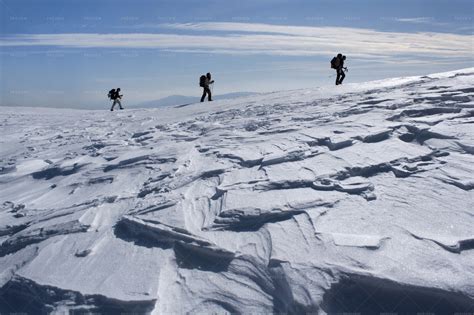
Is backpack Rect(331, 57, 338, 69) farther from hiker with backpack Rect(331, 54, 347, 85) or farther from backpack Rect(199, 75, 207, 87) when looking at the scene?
backpack Rect(199, 75, 207, 87)

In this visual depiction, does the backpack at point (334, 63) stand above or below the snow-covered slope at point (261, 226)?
above

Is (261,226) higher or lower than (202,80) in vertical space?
lower

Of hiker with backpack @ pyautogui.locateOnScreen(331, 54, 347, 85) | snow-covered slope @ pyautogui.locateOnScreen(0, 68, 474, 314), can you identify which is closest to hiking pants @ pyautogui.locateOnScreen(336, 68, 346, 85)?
hiker with backpack @ pyautogui.locateOnScreen(331, 54, 347, 85)

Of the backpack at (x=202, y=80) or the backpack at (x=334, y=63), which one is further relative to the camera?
the backpack at (x=202, y=80)

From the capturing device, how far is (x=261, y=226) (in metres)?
3.62

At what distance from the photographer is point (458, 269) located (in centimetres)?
278

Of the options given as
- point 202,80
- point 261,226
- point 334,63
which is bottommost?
point 261,226

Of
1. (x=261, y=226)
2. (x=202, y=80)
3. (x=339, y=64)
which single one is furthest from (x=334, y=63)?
(x=261, y=226)

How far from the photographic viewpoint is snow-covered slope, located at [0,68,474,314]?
2801 millimetres

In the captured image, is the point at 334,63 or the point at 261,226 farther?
the point at 334,63

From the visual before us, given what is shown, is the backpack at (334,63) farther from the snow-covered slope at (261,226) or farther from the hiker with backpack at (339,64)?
the snow-covered slope at (261,226)

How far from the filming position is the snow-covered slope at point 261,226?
2.80 m

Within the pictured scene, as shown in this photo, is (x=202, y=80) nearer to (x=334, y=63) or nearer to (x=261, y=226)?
(x=334, y=63)

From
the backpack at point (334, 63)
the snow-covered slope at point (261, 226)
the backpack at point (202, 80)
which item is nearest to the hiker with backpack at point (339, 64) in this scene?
the backpack at point (334, 63)
